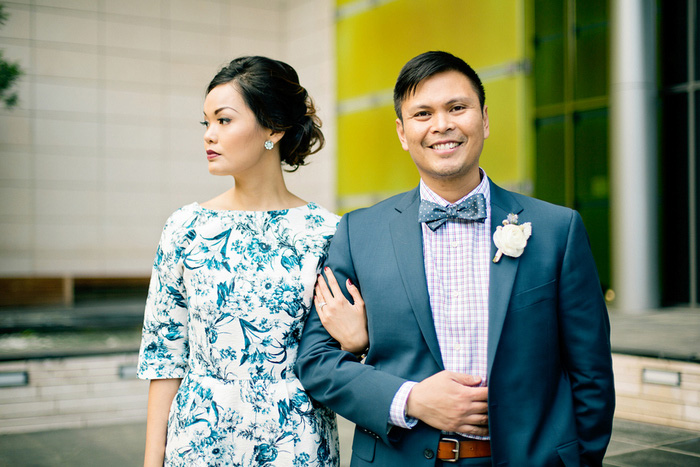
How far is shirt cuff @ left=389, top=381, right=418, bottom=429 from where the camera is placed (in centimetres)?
178

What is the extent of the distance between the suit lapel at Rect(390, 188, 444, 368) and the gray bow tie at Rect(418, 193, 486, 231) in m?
0.05

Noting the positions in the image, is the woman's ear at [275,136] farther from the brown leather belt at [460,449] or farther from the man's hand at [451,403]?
the brown leather belt at [460,449]

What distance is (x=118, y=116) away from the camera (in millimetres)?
15453

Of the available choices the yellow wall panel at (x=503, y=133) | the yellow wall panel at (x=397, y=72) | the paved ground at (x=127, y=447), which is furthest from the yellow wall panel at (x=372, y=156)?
the paved ground at (x=127, y=447)

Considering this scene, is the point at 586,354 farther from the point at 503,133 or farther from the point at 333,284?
the point at 503,133

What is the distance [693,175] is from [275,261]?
9.25 metres

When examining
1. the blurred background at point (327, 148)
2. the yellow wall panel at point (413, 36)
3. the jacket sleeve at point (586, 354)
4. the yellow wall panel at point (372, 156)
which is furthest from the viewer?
the yellow wall panel at point (372, 156)

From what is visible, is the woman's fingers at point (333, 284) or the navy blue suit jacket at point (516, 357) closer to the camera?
the navy blue suit jacket at point (516, 357)

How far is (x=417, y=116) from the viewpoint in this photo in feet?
6.30

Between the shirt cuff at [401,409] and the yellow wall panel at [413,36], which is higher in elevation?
the yellow wall panel at [413,36]

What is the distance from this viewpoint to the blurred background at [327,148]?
19.8 feet

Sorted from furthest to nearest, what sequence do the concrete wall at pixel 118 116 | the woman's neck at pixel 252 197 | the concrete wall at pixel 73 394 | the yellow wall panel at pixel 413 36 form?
the concrete wall at pixel 118 116, the yellow wall panel at pixel 413 36, the concrete wall at pixel 73 394, the woman's neck at pixel 252 197

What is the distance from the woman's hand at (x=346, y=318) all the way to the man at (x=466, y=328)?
0.11 ft

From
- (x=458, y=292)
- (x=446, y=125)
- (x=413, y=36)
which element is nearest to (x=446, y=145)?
(x=446, y=125)
